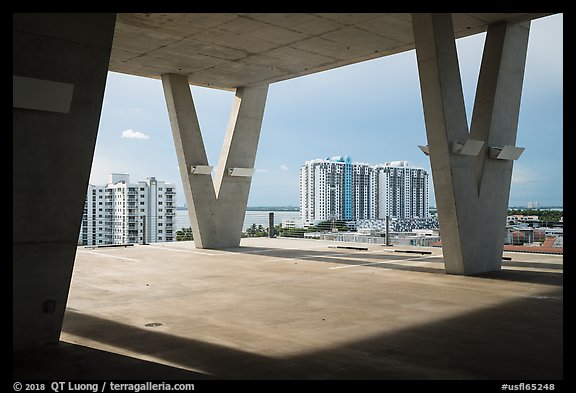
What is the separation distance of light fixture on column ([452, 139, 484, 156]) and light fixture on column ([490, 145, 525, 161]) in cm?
74

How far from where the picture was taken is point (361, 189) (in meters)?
55.4

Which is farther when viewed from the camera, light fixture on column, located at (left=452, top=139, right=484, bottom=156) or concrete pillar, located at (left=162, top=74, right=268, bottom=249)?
concrete pillar, located at (left=162, top=74, right=268, bottom=249)

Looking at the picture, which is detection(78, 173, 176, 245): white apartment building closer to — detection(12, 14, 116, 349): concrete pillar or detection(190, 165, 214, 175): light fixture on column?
detection(190, 165, 214, 175): light fixture on column

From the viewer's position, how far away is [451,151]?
12648 millimetres

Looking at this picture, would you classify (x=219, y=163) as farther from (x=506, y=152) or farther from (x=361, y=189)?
(x=361, y=189)

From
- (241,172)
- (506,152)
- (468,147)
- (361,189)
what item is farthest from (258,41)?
(361,189)

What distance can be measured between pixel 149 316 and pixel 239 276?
4.74 meters

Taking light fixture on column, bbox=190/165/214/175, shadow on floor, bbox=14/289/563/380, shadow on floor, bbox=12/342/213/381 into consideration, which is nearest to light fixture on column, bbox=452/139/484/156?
shadow on floor, bbox=14/289/563/380

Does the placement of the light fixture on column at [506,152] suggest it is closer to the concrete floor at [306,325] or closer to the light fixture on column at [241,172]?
the concrete floor at [306,325]

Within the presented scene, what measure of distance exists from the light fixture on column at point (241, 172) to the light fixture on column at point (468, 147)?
1062 centimetres

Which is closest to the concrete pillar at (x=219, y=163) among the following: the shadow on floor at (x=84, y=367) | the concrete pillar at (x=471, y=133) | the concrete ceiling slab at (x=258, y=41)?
the concrete ceiling slab at (x=258, y=41)

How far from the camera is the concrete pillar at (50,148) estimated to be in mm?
5754

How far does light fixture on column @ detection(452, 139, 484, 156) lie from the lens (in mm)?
12648

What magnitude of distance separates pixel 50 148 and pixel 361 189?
5054cm
